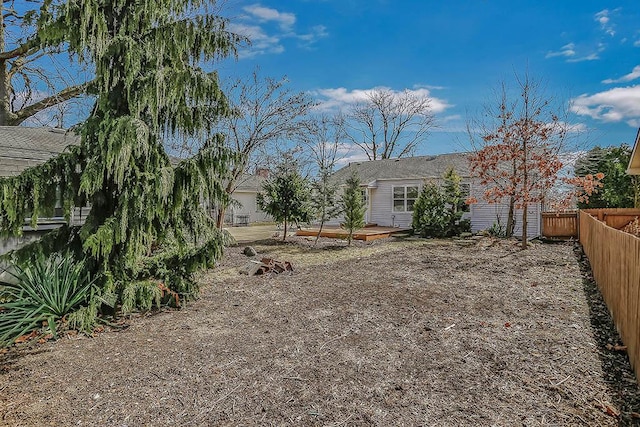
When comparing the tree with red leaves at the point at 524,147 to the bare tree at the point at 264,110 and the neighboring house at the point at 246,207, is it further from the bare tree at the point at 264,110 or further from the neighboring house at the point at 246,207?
the neighboring house at the point at 246,207

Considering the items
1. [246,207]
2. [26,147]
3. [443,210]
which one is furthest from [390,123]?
[26,147]

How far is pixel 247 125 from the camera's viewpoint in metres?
13.5

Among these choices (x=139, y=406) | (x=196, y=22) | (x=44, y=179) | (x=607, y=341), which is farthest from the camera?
(x=196, y=22)

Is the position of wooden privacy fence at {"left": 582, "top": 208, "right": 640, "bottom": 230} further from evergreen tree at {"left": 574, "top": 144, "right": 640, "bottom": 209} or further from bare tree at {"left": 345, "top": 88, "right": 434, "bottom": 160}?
bare tree at {"left": 345, "top": 88, "right": 434, "bottom": 160}

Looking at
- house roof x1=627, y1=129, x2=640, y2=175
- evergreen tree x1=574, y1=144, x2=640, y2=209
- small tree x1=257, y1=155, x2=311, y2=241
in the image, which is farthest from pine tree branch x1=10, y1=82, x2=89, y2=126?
evergreen tree x1=574, y1=144, x2=640, y2=209

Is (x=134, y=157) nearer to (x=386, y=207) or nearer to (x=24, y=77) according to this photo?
(x=24, y=77)

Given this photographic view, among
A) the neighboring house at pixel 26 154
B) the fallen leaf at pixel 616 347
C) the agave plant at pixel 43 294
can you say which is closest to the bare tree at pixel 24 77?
the neighboring house at pixel 26 154

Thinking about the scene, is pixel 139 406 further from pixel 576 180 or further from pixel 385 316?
pixel 576 180

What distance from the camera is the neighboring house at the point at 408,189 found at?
16.6m

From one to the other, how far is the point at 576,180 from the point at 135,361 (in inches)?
536

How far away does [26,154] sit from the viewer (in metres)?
7.17

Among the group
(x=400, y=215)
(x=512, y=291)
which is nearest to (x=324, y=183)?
(x=400, y=215)

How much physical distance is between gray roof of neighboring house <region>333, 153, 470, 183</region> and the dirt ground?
39.1 feet

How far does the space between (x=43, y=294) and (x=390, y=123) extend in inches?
1163
